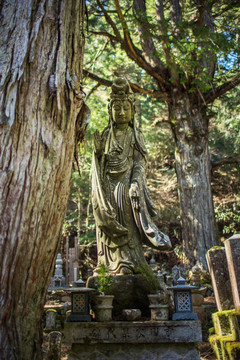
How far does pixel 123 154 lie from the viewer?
5.98 metres

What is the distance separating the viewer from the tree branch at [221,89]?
1038 cm

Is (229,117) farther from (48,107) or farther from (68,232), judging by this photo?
(48,107)

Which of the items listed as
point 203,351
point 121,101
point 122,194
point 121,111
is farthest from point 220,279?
point 121,101

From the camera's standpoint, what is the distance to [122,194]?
5.62 meters

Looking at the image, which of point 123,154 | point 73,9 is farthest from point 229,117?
point 73,9

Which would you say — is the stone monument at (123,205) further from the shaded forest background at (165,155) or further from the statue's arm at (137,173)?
the shaded forest background at (165,155)

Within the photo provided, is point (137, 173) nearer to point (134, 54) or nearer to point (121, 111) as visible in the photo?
point (121, 111)

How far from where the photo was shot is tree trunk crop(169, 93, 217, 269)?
9.96m

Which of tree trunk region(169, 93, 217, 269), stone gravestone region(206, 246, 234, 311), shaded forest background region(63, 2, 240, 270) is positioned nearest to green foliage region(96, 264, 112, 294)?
stone gravestone region(206, 246, 234, 311)

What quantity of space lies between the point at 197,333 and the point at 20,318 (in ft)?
7.78

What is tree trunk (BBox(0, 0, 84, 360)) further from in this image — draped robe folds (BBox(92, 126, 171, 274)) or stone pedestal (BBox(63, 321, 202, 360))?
draped robe folds (BBox(92, 126, 171, 274))

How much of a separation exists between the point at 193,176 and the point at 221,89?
2.83 meters

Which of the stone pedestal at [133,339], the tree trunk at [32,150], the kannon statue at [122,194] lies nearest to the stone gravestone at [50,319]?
the kannon statue at [122,194]

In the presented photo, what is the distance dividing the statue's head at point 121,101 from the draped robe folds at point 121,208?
0.86 ft
